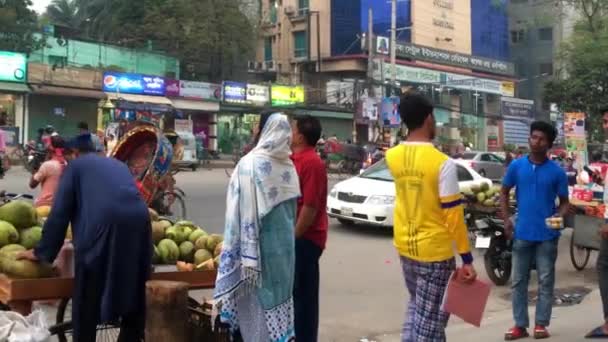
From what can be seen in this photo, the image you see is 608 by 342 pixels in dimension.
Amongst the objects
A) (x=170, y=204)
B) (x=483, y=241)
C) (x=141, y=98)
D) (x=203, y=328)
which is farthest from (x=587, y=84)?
(x=203, y=328)

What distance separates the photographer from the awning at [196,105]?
37188 mm

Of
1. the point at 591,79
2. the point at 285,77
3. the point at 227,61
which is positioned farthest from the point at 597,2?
the point at 285,77

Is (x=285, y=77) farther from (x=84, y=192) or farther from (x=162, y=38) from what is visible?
(x=84, y=192)

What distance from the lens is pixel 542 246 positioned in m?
5.77

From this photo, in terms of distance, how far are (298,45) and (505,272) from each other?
44838mm

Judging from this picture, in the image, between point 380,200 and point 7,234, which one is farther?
point 380,200

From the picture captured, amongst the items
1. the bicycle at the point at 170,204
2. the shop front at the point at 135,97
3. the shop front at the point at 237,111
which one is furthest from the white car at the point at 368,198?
the shop front at the point at 237,111

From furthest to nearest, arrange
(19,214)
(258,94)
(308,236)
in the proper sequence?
1. (258,94)
2. (308,236)
3. (19,214)

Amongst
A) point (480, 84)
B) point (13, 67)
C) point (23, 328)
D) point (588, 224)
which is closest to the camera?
point (23, 328)

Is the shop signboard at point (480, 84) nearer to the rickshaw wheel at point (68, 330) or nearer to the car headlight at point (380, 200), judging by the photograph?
the car headlight at point (380, 200)

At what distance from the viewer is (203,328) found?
162 inches

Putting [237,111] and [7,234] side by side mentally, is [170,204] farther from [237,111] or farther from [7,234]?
[237,111]

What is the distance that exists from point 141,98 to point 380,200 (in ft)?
81.0

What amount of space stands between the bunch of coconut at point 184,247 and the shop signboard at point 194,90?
32141 mm
